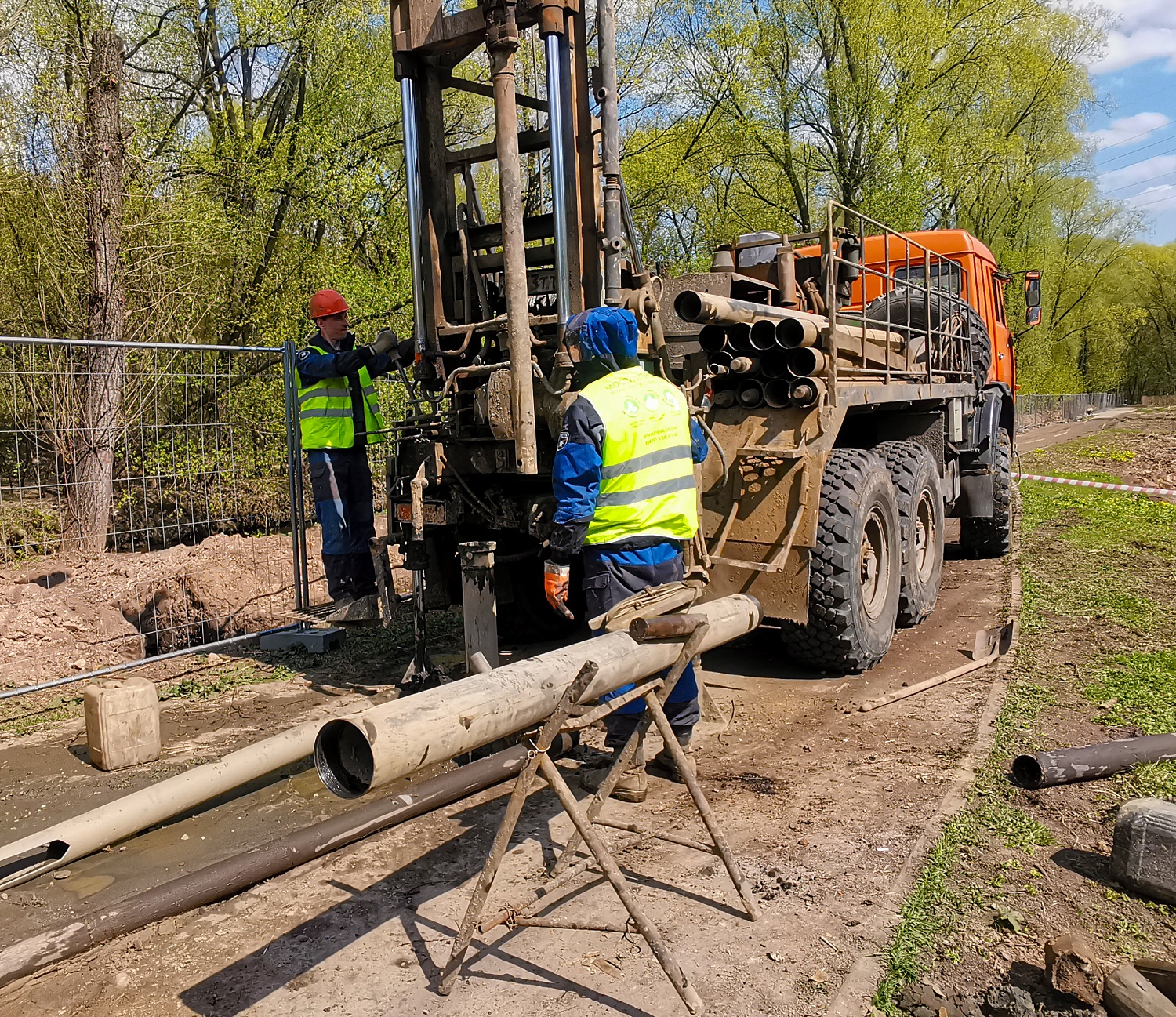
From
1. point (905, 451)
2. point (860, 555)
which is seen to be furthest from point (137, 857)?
point (905, 451)

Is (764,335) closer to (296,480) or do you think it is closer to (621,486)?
(621,486)

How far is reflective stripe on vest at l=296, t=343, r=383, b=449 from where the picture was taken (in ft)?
21.7

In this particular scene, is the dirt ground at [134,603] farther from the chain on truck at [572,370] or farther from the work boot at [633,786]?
the work boot at [633,786]

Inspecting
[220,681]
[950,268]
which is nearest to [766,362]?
[220,681]

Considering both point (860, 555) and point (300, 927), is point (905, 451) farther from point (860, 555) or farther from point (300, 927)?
point (300, 927)

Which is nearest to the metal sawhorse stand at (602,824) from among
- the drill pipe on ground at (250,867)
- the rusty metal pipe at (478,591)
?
the drill pipe on ground at (250,867)

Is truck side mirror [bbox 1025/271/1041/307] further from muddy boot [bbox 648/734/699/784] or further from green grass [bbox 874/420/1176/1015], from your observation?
muddy boot [bbox 648/734/699/784]

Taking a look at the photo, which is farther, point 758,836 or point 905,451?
point 905,451

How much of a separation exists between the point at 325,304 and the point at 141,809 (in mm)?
3831

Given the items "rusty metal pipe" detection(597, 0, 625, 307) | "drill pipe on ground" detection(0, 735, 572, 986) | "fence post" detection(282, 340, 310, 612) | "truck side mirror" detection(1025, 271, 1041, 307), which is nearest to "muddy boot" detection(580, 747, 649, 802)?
"drill pipe on ground" detection(0, 735, 572, 986)

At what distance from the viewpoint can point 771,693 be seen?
226 inches

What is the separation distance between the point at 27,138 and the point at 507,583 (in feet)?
26.4

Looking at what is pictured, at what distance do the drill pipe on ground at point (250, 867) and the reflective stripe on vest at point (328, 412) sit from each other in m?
2.97

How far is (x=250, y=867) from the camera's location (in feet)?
11.5
